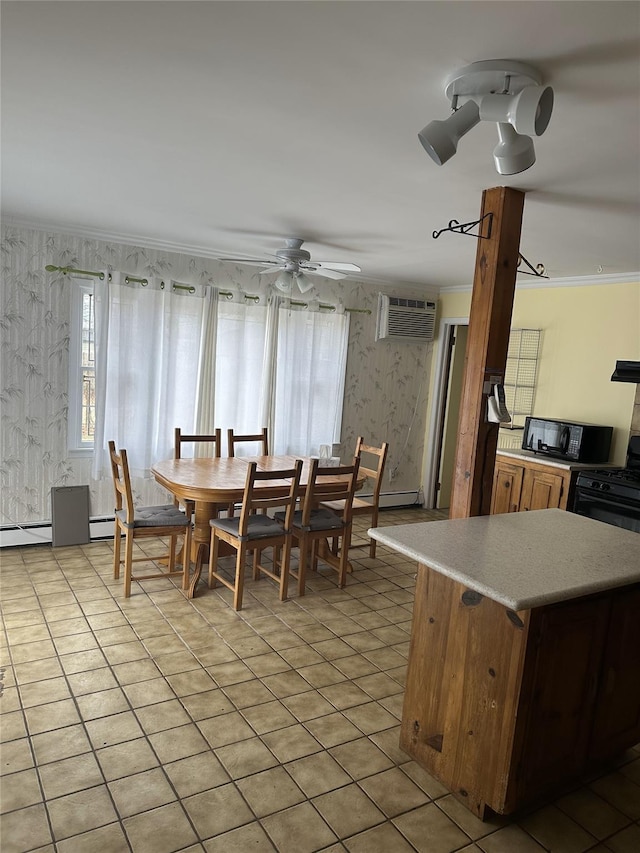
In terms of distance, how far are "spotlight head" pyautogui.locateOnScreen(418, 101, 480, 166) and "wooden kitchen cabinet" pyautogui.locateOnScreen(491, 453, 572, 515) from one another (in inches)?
118

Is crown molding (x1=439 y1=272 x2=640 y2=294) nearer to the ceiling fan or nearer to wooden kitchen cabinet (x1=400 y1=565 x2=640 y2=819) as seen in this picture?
the ceiling fan

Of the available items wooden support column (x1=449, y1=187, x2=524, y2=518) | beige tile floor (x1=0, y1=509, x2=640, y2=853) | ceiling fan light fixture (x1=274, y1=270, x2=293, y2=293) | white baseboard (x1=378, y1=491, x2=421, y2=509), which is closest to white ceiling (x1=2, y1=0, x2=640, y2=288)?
wooden support column (x1=449, y1=187, x2=524, y2=518)

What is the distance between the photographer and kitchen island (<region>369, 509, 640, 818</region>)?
75.6 inches

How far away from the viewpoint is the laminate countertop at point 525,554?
184 centimetres

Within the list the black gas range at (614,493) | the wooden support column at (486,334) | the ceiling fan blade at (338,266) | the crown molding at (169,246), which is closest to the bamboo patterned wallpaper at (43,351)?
the crown molding at (169,246)

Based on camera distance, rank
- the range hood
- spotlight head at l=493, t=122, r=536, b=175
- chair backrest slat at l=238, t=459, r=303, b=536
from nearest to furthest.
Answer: spotlight head at l=493, t=122, r=536, b=175, chair backrest slat at l=238, t=459, r=303, b=536, the range hood

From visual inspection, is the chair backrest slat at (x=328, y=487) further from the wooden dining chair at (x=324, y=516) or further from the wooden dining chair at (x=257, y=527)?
the wooden dining chair at (x=257, y=527)

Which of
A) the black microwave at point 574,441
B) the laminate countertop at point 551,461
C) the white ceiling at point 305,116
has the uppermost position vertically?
the white ceiling at point 305,116

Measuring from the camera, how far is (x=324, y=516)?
4145 mm

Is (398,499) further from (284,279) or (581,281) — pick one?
(284,279)

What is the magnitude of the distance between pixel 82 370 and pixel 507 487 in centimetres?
352

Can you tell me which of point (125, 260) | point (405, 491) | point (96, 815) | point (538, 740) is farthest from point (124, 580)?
point (405, 491)

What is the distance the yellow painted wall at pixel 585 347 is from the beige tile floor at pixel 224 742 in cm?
235

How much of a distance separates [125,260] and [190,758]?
A: 11.7ft
